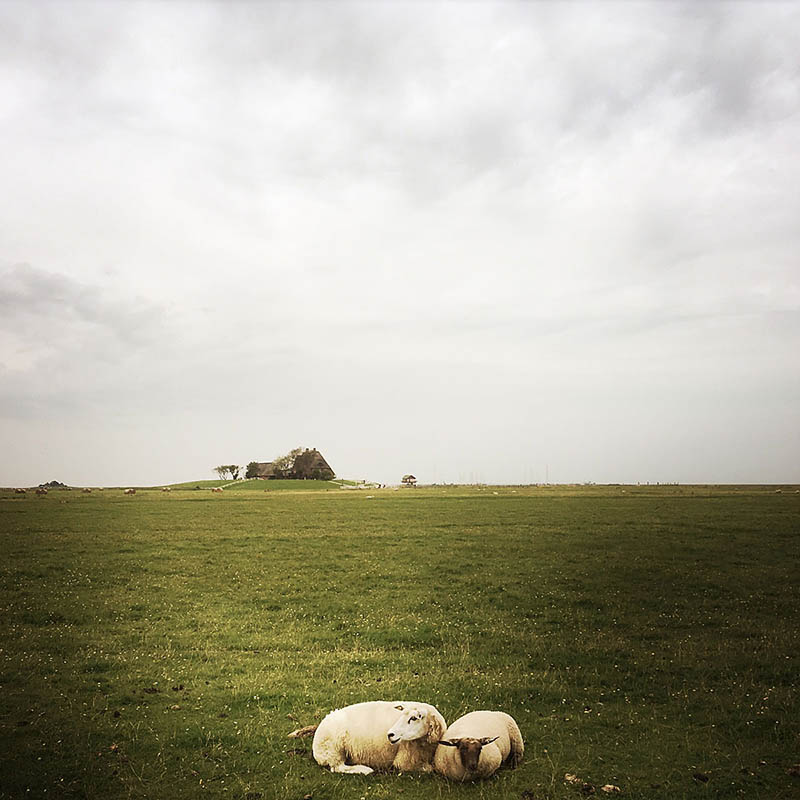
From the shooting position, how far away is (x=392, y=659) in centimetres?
1808

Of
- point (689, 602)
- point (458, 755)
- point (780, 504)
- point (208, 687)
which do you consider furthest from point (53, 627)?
point (780, 504)

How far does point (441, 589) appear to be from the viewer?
27672mm

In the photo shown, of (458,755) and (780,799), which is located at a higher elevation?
(458,755)

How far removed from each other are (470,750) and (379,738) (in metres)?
1.66

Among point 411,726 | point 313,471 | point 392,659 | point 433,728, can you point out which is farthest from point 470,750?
point 313,471

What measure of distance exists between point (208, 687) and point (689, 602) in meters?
19.1

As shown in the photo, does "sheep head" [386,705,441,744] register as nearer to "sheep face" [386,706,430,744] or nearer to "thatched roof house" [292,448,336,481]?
"sheep face" [386,706,430,744]

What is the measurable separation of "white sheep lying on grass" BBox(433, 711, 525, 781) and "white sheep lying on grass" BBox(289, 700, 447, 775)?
30 cm

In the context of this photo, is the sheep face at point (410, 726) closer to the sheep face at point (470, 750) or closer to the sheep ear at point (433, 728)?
the sheep ear at point (433, 728)

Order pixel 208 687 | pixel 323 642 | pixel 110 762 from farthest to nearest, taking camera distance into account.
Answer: pixel 323 642 → pixel 208 687 → pixel 110 762

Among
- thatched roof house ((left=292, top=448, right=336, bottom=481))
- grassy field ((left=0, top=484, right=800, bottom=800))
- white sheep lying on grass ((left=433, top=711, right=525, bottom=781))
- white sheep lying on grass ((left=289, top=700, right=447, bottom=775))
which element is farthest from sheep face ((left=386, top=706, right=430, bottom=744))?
thatched roof house ((left=292, top=448, right=336, bottom=481))

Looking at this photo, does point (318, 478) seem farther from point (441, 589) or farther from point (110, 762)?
point (110, 762)

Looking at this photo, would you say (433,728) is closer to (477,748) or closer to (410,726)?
(410,726)

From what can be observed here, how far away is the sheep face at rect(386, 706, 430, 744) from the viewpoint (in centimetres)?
1024
